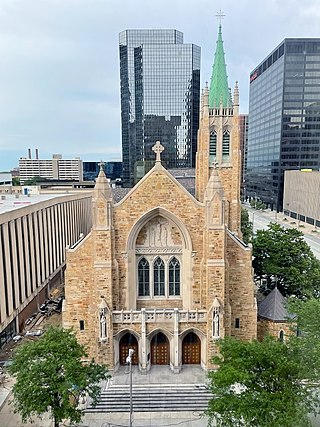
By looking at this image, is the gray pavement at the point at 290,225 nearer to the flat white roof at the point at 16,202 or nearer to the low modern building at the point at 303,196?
the low modern building at the point at 303,196

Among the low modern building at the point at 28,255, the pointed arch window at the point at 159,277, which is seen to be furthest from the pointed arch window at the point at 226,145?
the low modern building at the point at 28,255

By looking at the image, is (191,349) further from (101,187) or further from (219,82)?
(219,82)

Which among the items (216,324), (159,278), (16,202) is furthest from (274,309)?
(16,202)

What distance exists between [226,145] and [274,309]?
1448 centimetres

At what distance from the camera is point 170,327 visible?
23.5m

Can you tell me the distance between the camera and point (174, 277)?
82.2 feet

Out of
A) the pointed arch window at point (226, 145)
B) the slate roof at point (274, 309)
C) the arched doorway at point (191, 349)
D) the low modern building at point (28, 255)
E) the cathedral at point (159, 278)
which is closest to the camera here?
the cathedral at point (159, 278)

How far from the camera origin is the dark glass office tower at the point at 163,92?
104 metres

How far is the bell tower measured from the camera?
30531mm

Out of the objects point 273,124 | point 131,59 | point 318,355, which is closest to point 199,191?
point 318,355

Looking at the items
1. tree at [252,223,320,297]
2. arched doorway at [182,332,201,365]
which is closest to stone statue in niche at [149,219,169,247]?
arched doorway at [182,332,201,365]

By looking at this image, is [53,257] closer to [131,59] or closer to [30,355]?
[30,355]

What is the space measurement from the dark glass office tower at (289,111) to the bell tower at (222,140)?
89848 mm

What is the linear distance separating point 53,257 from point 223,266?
85.9 ft
